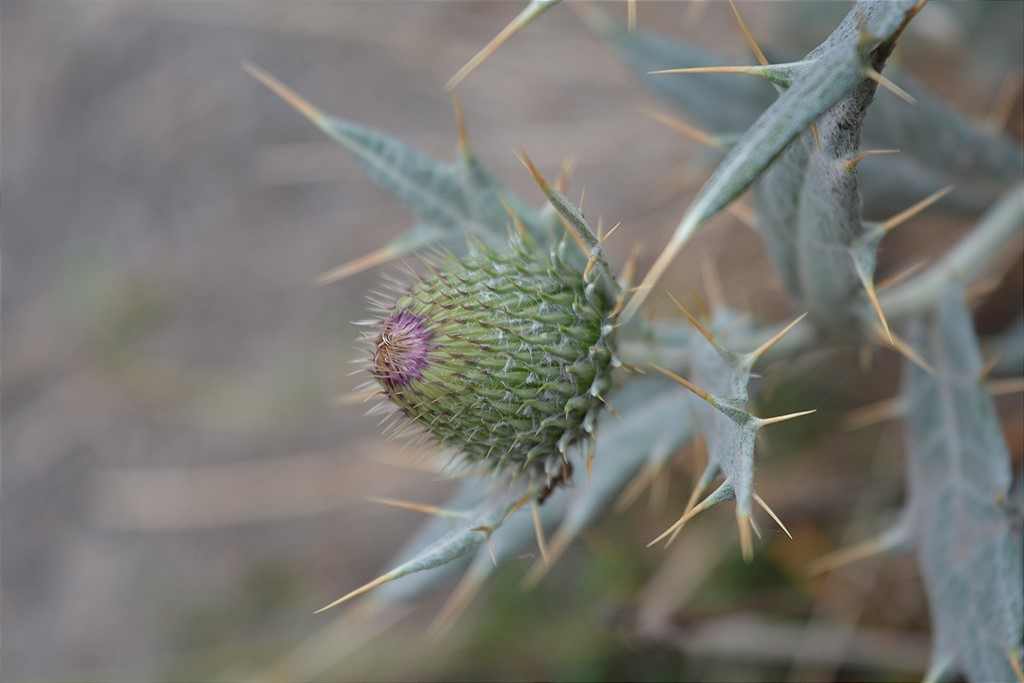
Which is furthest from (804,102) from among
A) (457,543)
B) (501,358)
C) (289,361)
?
(289,361)

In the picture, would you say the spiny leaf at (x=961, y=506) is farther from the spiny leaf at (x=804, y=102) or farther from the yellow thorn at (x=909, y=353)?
the spiny leaf at (x=804, y=102)

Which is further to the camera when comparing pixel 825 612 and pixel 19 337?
pixel 19 337

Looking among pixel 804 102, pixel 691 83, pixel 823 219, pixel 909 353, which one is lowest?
pixel 909 353

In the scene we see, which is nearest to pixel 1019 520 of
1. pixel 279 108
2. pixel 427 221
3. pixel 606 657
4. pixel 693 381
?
pixel 693 381

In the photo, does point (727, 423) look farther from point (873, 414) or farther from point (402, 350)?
point (873, 414)

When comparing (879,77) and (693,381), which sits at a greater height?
(879,77)

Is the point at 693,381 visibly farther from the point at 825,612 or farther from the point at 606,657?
the point at 606,657

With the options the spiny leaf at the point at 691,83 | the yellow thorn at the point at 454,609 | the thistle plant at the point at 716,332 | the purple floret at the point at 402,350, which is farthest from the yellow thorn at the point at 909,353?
the yellow thorn at the point at 454,609

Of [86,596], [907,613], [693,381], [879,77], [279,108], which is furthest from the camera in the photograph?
[279,108]
